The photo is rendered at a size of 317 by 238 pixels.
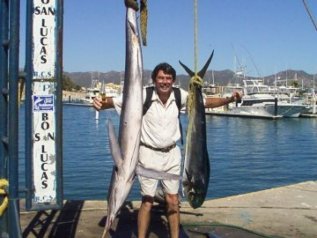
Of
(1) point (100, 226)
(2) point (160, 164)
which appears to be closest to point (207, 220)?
(1) point (100, 226)

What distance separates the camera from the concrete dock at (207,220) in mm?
4771

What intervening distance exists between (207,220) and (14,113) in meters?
2.38

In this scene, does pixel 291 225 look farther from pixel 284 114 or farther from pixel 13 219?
pixel 284 114

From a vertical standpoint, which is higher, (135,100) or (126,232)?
(135,100)

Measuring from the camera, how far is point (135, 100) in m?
3.43

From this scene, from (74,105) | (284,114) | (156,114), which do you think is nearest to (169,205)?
(156,114)

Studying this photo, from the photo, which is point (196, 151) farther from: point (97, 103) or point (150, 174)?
point (97, 103)

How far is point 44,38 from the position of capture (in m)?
3.60

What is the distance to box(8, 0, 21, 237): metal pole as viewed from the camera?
3.62 metres

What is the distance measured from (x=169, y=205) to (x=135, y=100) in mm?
1041

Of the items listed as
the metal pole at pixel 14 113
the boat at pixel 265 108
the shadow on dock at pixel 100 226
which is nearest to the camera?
the metal pole at pixel 14 113

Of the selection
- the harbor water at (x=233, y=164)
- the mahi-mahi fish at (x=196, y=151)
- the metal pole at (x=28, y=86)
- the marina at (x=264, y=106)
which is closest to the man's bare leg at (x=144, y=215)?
the mahi-mahi fish at (x=196, y=151)

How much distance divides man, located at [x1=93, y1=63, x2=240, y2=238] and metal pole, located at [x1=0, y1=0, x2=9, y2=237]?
0.65m

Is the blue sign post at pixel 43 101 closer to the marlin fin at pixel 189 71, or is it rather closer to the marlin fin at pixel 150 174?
the marlin fin at pixel 150 174
